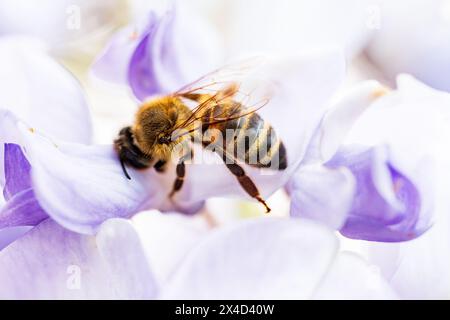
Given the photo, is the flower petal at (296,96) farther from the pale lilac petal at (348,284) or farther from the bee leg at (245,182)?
the pale lilac petal at (348,284)

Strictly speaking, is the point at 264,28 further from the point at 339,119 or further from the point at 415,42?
the point at 339,119

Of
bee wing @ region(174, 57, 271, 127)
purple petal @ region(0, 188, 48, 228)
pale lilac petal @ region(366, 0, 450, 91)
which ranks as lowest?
pale lilac petal @ region(366, 0, 450, 91)

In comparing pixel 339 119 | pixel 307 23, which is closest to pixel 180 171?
pixel 339 119

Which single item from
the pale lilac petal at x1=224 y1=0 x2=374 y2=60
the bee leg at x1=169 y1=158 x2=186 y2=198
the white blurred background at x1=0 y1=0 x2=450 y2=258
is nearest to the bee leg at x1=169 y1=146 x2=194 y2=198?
the bee leg at x1=169 y1=158 x2=186 y2=198

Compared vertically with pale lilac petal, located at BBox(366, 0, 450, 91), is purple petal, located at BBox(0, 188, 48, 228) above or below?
above

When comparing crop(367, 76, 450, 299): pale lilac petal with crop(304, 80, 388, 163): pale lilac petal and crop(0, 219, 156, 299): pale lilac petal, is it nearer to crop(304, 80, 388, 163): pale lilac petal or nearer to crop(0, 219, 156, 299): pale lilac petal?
crop(304, 80, 388, 163): pale lilac petal

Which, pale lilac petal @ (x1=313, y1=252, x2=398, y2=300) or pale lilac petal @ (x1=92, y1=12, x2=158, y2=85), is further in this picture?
pale lilac petal @ (x1=92, y1=12, x2=158, y2=85)

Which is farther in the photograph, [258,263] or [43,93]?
[43,93]
